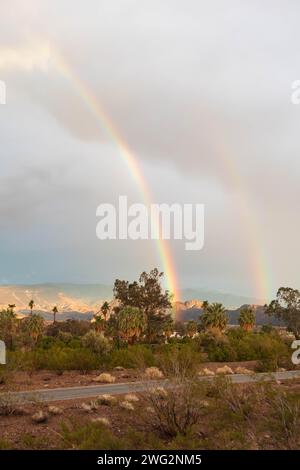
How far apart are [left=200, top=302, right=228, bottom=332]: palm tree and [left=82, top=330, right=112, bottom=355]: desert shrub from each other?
38.4m

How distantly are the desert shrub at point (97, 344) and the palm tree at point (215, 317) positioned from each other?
38.4 metres

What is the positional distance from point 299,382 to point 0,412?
1456 cm

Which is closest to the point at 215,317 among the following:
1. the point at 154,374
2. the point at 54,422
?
the point at 154,374

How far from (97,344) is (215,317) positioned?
138ft

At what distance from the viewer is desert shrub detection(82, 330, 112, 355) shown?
35.8m

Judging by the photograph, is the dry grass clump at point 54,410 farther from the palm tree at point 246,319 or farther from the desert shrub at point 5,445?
the palm tree at point 246,319

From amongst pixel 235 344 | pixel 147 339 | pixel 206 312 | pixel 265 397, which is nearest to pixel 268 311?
pixel 206 312

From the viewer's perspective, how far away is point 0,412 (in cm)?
1642

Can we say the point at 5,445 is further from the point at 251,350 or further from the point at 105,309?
the point at 105,309

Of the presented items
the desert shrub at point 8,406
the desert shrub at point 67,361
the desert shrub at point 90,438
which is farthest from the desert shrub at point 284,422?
the desert shrub at point 67,361

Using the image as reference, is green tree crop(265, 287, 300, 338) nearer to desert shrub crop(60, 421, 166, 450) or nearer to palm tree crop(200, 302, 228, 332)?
palm tree crop(200, 302, 228, 332)

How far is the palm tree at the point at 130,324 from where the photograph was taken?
6406 centimetres

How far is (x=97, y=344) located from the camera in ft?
119
